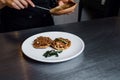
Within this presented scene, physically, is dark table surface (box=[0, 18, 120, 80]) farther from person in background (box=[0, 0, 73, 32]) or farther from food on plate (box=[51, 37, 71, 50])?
person in background (box=[0, 0, 73, 32])

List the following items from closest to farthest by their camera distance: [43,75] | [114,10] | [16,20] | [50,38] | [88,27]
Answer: [43,75] → [50,38] → [88,27] → [16,20] → [114,10]

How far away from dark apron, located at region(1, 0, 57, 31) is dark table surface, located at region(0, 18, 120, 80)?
1.05 ft

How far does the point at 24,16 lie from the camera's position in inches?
50.7

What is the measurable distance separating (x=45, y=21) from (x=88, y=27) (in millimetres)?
434

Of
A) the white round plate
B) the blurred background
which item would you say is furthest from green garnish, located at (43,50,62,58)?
the blurred background

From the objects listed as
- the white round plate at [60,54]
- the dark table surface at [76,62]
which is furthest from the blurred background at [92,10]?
the white round plate at [60,54]

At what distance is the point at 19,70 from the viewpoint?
0.70 metres

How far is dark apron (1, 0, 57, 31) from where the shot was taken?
128 cm

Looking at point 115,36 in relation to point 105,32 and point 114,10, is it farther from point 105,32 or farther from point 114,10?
point 114,10

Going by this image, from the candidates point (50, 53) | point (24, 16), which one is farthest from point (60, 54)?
point (24, 16)

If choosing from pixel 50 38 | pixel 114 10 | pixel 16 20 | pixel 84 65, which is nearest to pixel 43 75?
pixel 84 65

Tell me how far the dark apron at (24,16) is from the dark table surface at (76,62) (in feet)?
1.05

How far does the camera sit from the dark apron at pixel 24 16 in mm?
1277

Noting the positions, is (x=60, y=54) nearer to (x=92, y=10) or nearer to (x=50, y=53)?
(x=50, y=53)
